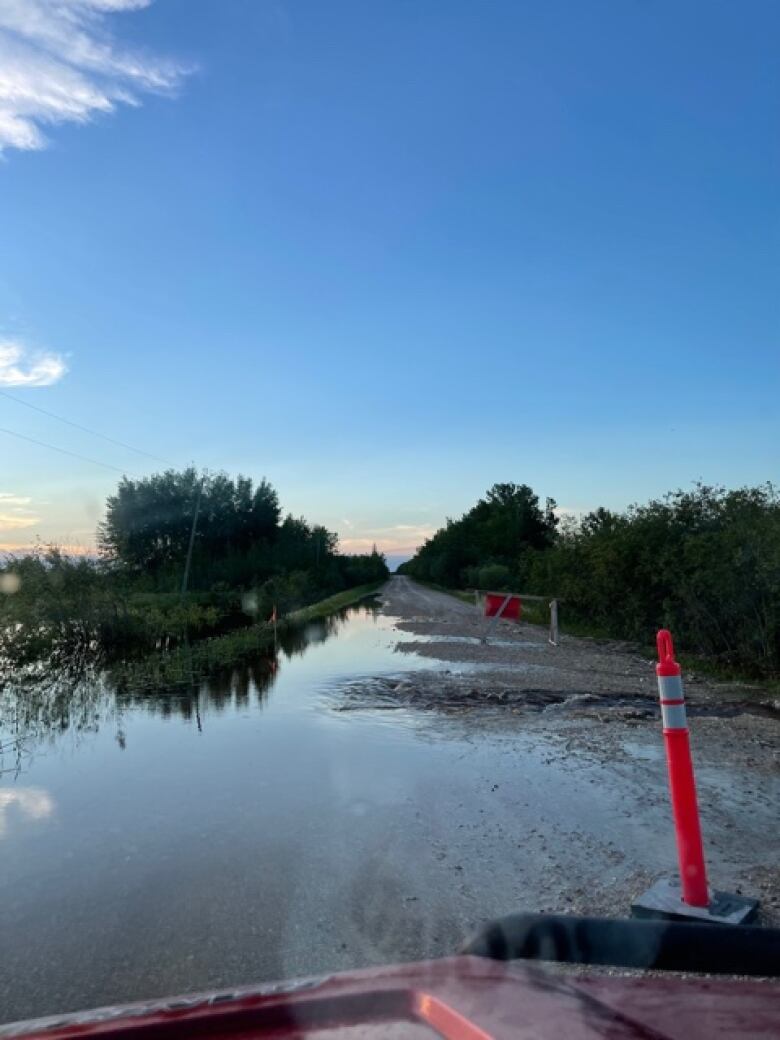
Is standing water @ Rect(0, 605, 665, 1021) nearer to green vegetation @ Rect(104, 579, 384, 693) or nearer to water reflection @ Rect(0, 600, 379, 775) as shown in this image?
water reflection @ Rect(0, 600, 379, 775)

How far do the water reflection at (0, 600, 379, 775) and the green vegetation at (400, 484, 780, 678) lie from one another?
823 cm

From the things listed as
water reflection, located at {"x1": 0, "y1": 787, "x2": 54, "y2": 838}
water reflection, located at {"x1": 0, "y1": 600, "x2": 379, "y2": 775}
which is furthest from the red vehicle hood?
water reflection, located at {"x1": 0, "y1": 600, "x2": 379, "y2": 775}

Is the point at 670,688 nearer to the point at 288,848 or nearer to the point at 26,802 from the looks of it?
the point at 288,848

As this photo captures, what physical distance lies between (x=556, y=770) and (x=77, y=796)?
4215mm

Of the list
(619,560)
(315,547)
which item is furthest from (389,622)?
(315,547)

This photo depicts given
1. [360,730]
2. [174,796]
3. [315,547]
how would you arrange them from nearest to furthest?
[174,796] → [360,730] → [315,547]

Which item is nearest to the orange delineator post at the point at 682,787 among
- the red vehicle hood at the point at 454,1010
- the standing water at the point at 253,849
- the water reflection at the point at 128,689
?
the standing water at the point at 253,849

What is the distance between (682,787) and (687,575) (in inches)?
562

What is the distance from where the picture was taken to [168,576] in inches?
2078

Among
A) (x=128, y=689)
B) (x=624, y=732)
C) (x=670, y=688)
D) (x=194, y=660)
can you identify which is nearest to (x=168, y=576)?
(x=194, y=660)

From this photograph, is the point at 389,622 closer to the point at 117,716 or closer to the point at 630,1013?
the point at 117,716

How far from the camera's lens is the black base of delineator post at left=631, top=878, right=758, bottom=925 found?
3.80 metres

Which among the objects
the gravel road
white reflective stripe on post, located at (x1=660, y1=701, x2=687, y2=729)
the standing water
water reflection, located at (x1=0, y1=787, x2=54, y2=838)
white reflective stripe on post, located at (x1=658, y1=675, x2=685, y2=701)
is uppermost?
white reflective stripe on post, located at (x1=658, y1=675, x2=685, y2=701)

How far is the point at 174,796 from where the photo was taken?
22.9 ft
